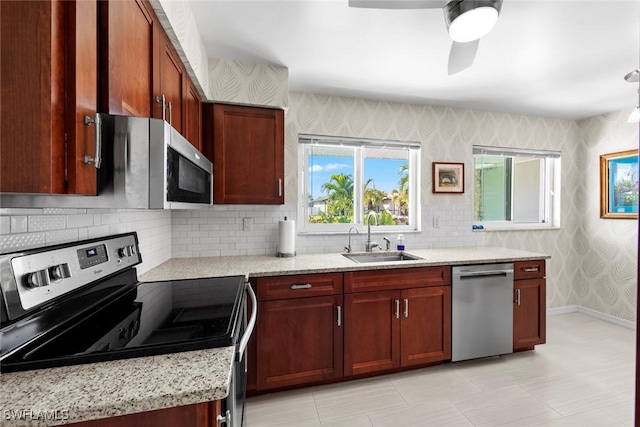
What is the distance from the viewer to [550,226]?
3.57 metres

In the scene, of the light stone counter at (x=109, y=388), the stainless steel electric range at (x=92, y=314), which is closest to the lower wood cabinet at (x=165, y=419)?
the light stone counter at (x=109, y=388)

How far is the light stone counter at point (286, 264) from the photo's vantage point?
73.1 inches

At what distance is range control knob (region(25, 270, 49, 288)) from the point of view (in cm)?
86

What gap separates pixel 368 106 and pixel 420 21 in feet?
3.93

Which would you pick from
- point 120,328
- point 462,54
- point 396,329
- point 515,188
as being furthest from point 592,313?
point 120,328

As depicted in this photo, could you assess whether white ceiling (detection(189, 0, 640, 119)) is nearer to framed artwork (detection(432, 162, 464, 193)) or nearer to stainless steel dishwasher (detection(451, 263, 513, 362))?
framed artwork (detection(432, 162, 464, 193))

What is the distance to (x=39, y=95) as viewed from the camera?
0.66 meters

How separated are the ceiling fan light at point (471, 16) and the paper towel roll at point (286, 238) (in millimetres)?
1671

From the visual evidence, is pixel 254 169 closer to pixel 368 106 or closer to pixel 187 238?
pixel 187 238

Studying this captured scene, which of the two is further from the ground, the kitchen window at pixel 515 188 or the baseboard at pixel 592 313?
the kitchen window at pixel 515 188

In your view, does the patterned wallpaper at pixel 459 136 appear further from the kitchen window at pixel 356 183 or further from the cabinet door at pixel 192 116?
the cabinet door at pixel 192 116

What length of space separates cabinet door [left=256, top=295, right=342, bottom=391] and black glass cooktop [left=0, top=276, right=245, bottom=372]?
66 centimetres

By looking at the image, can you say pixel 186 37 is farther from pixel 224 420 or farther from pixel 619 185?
pixel 619 185

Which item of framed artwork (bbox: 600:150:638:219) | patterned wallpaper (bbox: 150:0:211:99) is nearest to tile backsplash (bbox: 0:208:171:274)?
patterned wallpaper (bbox: 150:0:211:99)
